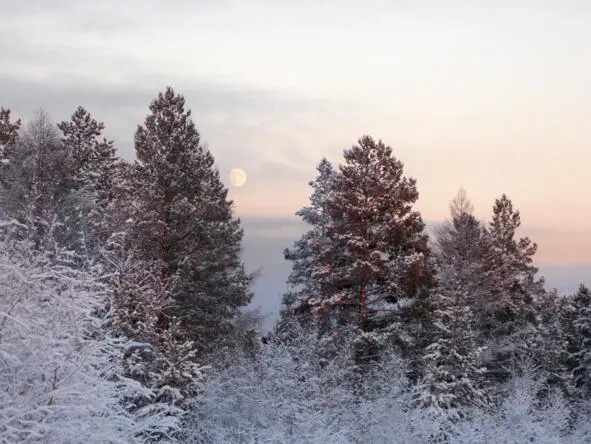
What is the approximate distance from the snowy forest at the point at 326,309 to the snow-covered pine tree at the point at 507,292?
0.39 ft

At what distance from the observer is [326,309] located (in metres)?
28.3

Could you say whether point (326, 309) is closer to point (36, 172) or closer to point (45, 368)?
point (36, 172)

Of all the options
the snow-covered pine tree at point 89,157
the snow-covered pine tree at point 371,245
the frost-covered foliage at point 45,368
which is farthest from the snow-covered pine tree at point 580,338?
the frost-covered foliage at point 45,368

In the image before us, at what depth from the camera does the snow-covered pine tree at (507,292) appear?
3572 centimetres

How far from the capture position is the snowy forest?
2236 cm

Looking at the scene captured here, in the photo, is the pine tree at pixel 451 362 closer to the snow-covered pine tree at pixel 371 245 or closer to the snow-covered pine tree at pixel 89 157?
the snow-covered pine tree at pixel 371 245

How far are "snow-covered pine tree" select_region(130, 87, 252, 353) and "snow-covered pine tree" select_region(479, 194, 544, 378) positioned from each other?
1513cm

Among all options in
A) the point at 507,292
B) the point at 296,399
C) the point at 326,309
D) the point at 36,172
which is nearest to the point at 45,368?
the point at 296,399

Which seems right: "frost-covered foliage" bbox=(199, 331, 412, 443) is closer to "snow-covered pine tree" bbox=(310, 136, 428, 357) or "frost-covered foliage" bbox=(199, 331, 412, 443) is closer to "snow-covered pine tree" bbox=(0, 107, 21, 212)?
"snow-covered pine tree" bbox=(310, 136, 428, 357)

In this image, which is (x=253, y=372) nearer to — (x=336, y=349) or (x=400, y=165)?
(x=336, y=349)

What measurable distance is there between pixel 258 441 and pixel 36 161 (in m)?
23.3

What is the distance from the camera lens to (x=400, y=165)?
29547 mm

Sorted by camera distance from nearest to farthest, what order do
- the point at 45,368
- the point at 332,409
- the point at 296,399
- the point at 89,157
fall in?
the point at 45,368 < the point at 296,399 < the point at 332,409 < the point at 89,157

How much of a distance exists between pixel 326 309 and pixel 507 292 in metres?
13.5
